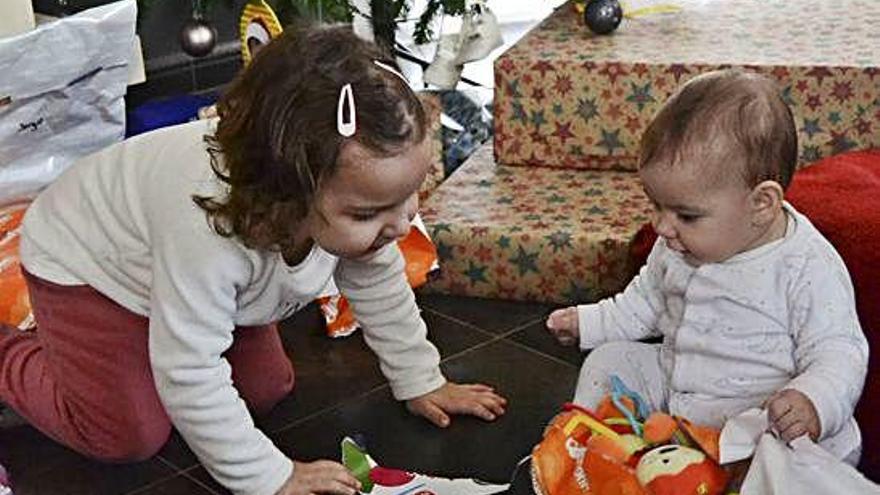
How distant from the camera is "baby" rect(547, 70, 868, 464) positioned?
1153mm

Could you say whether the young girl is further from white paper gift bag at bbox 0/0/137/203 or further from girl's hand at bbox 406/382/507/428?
white paper gift bag at bbox 0/0/137/203

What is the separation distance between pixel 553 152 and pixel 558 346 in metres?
0.45

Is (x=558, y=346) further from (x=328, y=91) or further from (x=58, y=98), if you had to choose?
(x=58, y=98)

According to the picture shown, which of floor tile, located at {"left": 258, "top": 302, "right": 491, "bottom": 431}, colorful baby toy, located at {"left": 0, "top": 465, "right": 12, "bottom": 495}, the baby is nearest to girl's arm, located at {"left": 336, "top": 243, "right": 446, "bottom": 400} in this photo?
floor tile, located at {"left": 258, "top": 302, "right": 491, "bottom": 431}

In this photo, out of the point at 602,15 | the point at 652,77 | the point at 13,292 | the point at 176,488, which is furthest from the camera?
the point at 602,15

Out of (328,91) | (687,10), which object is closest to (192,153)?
Result: (328,91)

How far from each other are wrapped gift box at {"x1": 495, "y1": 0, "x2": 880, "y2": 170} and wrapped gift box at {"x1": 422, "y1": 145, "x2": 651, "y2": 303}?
0.30 feet

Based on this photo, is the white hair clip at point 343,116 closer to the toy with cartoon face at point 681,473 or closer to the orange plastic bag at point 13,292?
the toy with cartoon face at point 681,473

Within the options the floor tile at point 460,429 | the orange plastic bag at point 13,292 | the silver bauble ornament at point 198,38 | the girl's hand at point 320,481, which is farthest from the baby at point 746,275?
the silver bauble ornament at point 198,38

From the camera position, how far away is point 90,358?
54.6 inches

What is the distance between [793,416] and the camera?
1.11m

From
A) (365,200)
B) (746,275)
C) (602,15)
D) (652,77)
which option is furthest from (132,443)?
(602,15)

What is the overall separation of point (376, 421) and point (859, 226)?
619 millimetres

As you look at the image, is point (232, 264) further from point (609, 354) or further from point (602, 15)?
point (602, 15)
